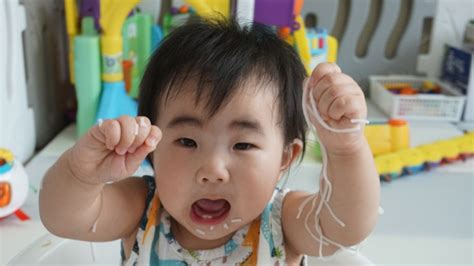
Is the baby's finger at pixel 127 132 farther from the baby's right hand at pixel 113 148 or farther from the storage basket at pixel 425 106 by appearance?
the storage basket at pixel 425 106

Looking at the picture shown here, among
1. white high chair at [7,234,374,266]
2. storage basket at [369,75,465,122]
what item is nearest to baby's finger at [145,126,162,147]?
white high chair at [7,234,374,266]

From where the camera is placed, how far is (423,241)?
2.58ft

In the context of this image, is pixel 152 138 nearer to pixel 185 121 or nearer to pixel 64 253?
pixel 185 121

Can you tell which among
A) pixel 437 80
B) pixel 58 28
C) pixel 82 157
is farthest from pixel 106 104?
pixel 437 80

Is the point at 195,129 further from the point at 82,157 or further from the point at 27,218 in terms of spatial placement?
the point at 27,218

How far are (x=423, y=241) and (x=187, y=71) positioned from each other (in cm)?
44

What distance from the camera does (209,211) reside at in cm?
53

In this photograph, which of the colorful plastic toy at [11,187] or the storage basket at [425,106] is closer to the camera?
the colorful plastic toy at [11,187]

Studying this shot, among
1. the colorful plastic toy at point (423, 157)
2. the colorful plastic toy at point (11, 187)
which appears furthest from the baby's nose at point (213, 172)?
the colorful plastic toy at point (423, 157)

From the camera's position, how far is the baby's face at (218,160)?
1.66ft

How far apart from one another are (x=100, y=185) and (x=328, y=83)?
206 mm

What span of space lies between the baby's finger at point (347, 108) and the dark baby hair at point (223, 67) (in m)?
0.13

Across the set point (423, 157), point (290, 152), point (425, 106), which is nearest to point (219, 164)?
point (290, 152)

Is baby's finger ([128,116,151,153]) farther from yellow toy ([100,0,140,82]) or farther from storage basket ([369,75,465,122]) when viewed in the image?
storage basket ([369,75,465,122])
